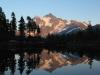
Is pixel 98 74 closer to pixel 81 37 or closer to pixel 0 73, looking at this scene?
pixel 0 73

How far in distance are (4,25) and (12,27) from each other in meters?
19.9

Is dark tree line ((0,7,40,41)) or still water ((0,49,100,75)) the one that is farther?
dark tree line ((0,7,40,41))

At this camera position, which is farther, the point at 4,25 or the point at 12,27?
the point at 12,27

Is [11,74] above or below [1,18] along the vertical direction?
below

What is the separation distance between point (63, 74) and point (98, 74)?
11.6ft

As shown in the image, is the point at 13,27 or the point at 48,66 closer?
the point at 48,66

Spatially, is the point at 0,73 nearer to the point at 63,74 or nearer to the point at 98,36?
the point at 63,74

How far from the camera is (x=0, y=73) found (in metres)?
33.3

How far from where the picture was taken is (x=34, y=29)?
17738cm

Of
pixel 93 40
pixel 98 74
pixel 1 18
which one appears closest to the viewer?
pixel 98 74

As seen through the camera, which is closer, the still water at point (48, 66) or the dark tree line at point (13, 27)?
the still water at point (48, 66)

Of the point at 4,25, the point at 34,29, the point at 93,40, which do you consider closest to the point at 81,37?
the point at 93,40

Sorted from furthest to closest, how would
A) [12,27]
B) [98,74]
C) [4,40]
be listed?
[12,27] < [4,40] < [98,74]

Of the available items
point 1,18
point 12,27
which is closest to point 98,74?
point 1,18
